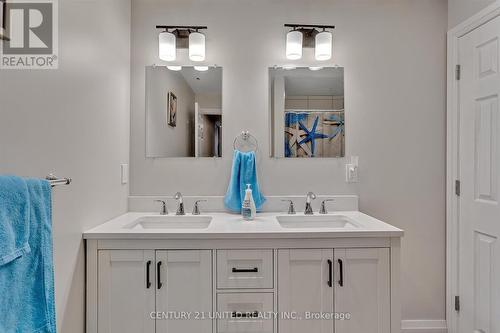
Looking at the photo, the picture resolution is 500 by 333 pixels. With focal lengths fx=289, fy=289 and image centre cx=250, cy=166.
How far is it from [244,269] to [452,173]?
154 cm

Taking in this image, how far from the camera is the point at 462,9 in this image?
1854mm

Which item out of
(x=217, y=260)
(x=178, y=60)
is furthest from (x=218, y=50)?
(x=217, y=260)

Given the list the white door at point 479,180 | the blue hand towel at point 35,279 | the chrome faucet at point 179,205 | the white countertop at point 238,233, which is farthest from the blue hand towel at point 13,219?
the white door at point 479,180

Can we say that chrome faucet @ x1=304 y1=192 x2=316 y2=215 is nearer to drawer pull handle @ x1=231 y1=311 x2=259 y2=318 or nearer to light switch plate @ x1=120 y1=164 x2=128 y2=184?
drawer pull handle @ x1=231 y1=311 x2=259 y2=318

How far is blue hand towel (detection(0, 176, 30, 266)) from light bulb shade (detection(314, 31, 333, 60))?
69.9 inches

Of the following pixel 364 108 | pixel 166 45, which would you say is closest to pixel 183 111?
pixel 166 45

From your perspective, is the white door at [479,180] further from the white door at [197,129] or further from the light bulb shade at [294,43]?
the white door at [197,129]

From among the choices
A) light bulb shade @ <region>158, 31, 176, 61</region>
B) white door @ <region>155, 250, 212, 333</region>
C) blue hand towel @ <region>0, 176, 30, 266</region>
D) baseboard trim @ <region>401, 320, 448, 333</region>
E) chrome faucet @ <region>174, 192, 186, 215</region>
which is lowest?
baseboard trim @ <region>401, 320, 448, 333</region>

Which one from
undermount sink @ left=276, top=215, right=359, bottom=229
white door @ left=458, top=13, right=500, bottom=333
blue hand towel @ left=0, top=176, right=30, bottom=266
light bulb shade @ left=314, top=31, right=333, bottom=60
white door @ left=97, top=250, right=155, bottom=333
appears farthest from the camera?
light bulb shade @ left=314, top=31, right=333, bottom=60

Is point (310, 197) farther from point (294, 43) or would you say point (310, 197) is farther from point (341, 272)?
point (294, 43)

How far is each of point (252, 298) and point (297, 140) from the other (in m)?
1.06

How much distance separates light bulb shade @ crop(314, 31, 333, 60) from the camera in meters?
1.92

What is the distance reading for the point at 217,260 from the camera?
1382 millimetres

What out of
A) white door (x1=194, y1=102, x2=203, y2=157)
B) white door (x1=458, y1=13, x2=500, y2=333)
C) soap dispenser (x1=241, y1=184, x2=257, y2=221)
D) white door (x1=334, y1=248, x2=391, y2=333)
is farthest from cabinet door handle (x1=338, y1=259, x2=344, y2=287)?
white door (x1=194, y1=102, x2=203, y2=157)
